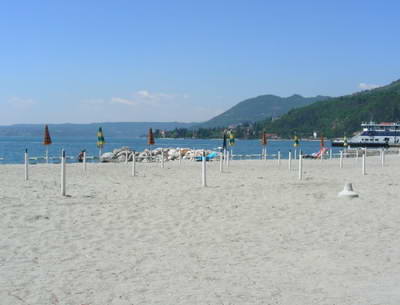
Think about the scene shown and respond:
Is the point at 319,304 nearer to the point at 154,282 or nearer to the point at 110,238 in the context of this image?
the point at 154,282

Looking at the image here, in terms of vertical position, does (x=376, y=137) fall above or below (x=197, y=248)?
above

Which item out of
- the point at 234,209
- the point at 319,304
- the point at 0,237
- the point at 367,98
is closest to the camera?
the point at 319,304

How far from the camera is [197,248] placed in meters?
7.87

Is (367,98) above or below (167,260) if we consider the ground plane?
above

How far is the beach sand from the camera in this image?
5.63 m

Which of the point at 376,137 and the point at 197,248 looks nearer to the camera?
the point at 197,248

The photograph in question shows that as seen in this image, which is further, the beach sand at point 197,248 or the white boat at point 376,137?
the white boat at point 376,137

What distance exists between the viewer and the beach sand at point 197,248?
5633 mm

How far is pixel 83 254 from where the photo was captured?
7215mm

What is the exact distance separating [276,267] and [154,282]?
1619 millimetres

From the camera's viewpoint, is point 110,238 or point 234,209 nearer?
point 110,238

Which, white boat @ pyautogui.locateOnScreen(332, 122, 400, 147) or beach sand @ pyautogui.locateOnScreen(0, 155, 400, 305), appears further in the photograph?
white boat @ pyautogui.locateOnScreen(332, 122, 400, 147)

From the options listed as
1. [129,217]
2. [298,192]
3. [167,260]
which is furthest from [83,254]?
[298,192]

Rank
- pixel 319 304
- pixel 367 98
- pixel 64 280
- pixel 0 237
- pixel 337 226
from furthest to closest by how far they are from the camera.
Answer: pixel 367 98 < pixel 337 226 < pixel 0 237 < pixel 64 280 < pixel 319 304
